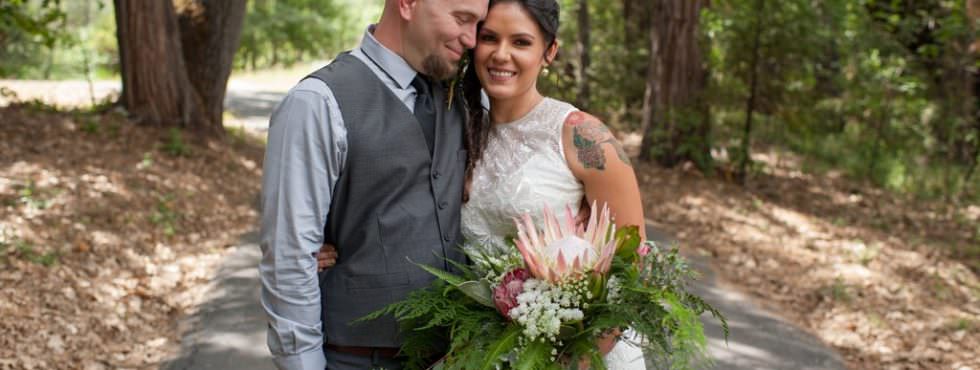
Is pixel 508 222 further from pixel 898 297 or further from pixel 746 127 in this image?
pixel 746 127

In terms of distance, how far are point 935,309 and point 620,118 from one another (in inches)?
417

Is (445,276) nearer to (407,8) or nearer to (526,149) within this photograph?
(526,149)

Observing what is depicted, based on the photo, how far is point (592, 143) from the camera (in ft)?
9.70

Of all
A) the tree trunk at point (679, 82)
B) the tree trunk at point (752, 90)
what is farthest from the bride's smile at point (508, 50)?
the tree trunk at point (679, 82)

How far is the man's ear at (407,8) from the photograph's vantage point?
2.79 metres

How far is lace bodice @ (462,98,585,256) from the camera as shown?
3004mm

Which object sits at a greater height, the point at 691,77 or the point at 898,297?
the point at 691,77

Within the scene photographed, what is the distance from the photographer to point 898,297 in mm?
8023

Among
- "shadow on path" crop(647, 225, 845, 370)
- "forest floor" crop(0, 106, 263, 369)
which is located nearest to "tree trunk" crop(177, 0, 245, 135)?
"forest floor" crop(0, 106, 263, 369)

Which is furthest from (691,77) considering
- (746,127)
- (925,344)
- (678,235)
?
(925,344)

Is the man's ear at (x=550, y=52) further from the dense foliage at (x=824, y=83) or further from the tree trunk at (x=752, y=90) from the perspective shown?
the tree trunk at (x=752, y=90)

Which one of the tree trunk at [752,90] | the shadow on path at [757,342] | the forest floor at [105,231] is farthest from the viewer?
the tree trunk at [752,90]

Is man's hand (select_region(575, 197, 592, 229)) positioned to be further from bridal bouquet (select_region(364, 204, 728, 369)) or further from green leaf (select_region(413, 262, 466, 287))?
green leaf (select_region(413, 262, 466, 287))

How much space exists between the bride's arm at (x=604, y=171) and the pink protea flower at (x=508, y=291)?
0.52m
